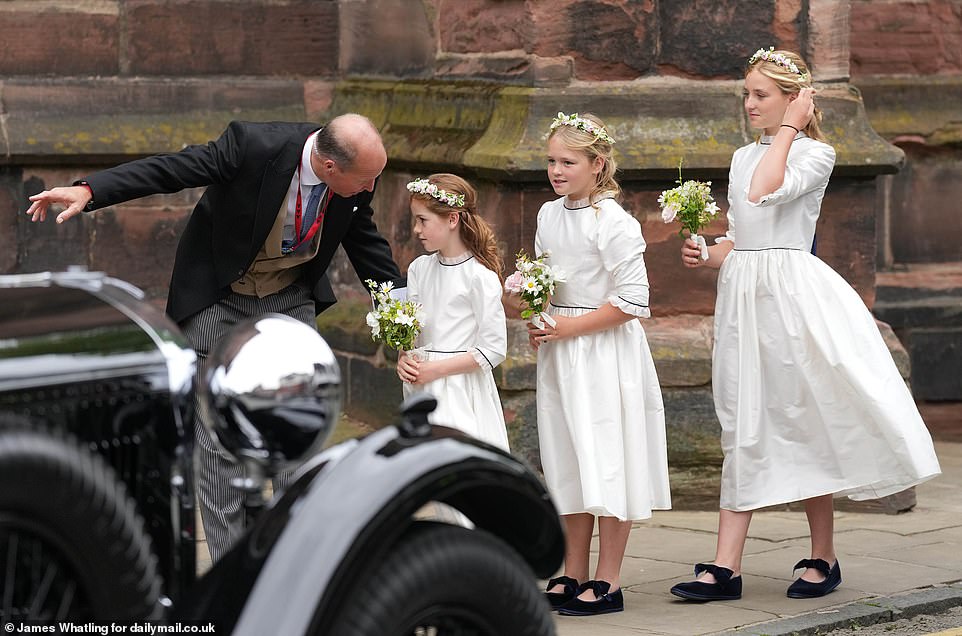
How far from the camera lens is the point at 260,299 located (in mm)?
5418

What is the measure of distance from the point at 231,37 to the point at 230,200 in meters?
3.23

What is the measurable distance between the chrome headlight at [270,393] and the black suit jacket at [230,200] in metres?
1.69

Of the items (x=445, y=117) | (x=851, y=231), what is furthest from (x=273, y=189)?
(x=851, y=231)

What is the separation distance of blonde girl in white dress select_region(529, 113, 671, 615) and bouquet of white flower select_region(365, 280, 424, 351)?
1.36ft

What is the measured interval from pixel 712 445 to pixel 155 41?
3.49 m

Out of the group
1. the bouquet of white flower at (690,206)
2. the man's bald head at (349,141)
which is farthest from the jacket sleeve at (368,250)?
the bouquet of white flower at (690,206)

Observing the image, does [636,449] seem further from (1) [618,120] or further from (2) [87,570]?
(2) [87,570]

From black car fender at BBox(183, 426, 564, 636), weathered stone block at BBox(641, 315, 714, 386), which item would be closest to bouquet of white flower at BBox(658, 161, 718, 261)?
weathered stone block at BBox(641, 315, 714, 386)

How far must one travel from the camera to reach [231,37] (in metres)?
8.30

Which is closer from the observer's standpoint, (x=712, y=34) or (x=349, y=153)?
(x=349, y=153)

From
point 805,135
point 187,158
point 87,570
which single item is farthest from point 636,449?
point 87,570

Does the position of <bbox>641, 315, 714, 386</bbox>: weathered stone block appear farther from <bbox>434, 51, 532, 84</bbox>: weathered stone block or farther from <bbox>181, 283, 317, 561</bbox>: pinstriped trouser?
<bbox>181, 283, 317, 561</bbox>: pinstriped trouser

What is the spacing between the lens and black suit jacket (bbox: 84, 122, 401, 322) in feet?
16.7

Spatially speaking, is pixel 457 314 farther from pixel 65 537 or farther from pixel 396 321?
pixel 65 537
